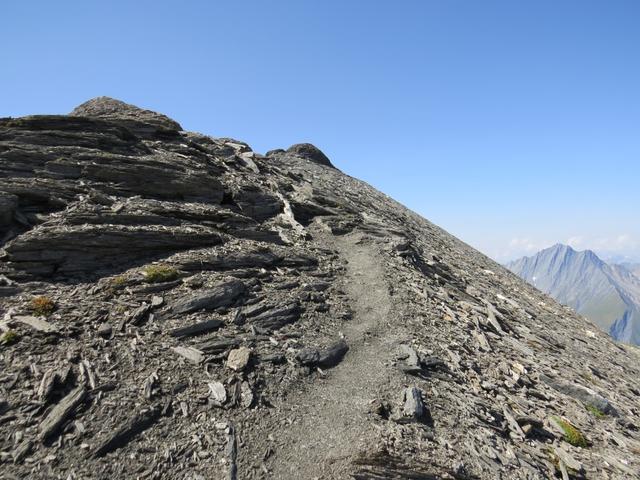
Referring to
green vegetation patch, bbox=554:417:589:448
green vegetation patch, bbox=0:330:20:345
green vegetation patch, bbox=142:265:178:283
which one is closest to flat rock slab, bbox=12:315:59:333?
green vegetation patch, bbox=0:330:20:345

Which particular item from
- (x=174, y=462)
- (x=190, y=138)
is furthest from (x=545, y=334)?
→ (x=190, y=138)

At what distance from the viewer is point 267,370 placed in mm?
13188

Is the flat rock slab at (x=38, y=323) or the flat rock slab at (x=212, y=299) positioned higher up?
the flat rock slab at (x=212, y=299)

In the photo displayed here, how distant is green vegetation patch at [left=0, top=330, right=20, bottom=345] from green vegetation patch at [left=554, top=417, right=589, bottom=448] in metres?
18.3

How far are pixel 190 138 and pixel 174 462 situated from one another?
25403 mm

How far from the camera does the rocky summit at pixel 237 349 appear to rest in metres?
10.2

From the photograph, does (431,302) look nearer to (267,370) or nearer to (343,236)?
(343,236)

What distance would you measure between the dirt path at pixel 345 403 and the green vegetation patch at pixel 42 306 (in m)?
8.82

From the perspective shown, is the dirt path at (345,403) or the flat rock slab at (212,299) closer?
the dirt path at (345,403)

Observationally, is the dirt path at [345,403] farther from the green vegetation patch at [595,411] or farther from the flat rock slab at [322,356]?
the green vegetation patch at [595,411]

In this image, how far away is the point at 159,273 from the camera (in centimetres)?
1614

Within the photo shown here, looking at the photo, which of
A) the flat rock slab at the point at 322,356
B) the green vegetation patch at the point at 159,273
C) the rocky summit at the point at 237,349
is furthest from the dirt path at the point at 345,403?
the green vegetation patch at the point at 159,273

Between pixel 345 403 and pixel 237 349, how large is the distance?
419cm

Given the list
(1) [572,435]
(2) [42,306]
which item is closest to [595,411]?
(1) [572,435]
